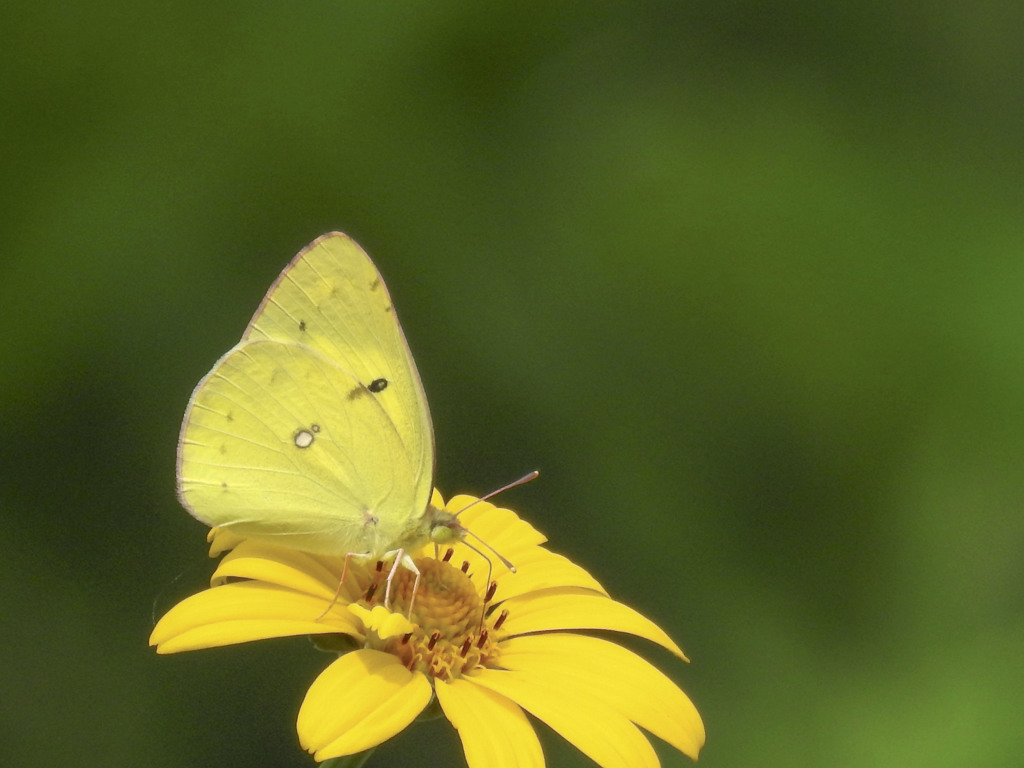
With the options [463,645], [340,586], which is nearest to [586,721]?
[463,645]

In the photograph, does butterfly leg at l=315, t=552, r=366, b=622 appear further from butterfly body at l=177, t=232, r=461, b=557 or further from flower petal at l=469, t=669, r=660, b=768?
flower petal at l=469, t=669, r=660, b=768

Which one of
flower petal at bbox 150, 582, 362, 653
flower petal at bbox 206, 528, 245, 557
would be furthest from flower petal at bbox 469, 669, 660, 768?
flower petal at bbox 206, 528, 245, 557

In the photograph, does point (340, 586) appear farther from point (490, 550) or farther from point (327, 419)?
point (490, 550)

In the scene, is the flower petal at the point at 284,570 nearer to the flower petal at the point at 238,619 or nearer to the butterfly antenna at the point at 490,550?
the flower petal at the point at 238,619

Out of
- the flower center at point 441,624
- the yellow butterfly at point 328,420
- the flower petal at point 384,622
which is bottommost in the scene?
the flower center at point 441,624

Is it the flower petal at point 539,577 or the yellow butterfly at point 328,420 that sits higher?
the yellow butterfly at point 328,420

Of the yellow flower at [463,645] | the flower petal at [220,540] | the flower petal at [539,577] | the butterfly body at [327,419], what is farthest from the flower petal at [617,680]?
the flower petal at [220,540]
